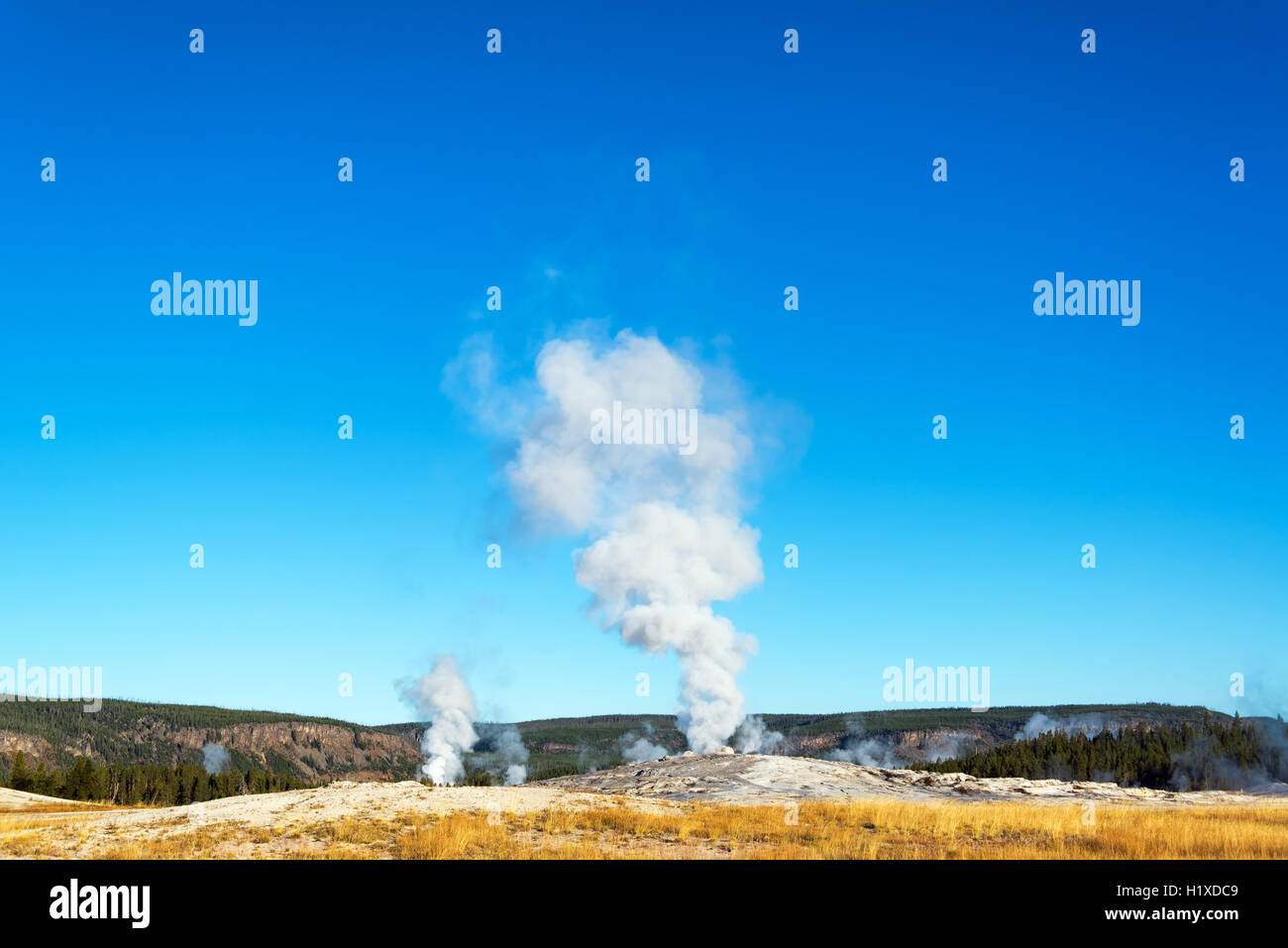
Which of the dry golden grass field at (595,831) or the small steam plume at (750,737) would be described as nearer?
the dry golden grass field at (595,831)

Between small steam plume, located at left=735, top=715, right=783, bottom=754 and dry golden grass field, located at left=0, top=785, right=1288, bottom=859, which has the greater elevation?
dry golden grass field, located at left=0, top=785, right=1288, bottom=859

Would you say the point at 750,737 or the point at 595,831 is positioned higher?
the point at 595,831

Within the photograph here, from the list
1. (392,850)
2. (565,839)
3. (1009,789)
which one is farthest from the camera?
(1009,789)

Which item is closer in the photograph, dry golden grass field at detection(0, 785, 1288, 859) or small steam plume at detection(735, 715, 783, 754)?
dry golden grass field at detection(0, 785, 1288, 859)

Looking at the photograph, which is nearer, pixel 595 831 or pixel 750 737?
pixel 595 831

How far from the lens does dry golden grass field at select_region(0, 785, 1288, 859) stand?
22172 millimetres

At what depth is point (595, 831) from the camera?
2638cm

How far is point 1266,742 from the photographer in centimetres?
12519

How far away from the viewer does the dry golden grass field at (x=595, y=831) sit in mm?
22172

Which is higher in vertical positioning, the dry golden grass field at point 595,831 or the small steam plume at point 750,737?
the dry golden grass field at point 595,831
